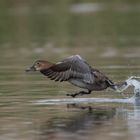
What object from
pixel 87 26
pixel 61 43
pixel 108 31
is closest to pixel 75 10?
pixel 87 26

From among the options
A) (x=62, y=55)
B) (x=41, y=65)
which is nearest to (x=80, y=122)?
(x=41, y=65)

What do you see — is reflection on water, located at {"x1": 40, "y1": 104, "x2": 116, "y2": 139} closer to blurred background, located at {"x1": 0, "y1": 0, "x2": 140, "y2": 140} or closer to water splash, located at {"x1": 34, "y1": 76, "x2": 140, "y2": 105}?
blurred background, located at {"x1": 0, "y1": 0, "x2": 140, "y2": 140}

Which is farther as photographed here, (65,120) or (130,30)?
(130,30)

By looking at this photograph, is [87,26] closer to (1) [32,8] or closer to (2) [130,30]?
(2) [130,30]

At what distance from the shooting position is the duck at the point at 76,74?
1502 cm

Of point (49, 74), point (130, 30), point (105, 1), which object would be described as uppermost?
point (105, 1)

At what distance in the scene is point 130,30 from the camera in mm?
32281

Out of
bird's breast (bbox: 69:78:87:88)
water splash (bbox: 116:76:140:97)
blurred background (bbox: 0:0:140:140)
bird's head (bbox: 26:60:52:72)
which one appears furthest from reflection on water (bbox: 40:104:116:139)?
water splash (bbox: 116:76:140:97)

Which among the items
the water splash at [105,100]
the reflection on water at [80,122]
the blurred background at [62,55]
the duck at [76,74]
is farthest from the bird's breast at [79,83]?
the reflection on water at [80,122]

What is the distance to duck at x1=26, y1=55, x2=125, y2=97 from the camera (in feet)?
49.3

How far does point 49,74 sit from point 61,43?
13947 millimetres

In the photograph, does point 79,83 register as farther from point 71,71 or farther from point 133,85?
point 133,85

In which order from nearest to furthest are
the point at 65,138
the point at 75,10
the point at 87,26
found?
the point at 65,138 → the point at 87,26 → the point at 75,10

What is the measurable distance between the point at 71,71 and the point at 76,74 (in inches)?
4.4
